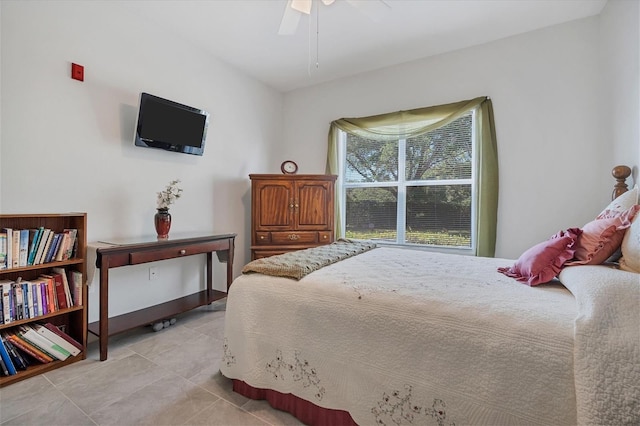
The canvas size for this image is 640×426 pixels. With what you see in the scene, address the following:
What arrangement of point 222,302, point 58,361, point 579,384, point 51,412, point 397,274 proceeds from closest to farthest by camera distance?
point 579,384, point 51,412, point 397,274, point 58,361, point 222,302

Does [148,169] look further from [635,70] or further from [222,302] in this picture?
[635,70]

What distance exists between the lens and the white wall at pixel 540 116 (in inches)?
102

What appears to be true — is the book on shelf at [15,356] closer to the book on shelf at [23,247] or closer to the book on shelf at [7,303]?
the book on shelf at [7,303]

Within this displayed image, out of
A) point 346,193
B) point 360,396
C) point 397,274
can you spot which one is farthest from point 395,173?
point 360,396

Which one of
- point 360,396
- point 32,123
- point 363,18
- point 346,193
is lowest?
point 360,396

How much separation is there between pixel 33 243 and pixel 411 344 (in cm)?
227

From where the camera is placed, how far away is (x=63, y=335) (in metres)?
1.99

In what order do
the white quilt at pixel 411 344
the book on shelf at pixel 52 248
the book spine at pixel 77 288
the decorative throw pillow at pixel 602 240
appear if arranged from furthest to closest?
the book spine at pixel 77 288
the book on shelf at pixel 52 248
the decorative throw pillow at pixel 602 240
the white quilt at pixel 411 344

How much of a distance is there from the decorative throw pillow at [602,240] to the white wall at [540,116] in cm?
115

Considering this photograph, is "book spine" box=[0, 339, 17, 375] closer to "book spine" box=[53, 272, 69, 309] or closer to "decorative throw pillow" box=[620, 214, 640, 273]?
"book spine" box=[53, 272, 69, 309]

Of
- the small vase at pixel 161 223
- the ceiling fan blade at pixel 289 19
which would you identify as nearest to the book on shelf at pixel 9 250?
the small vase at pixel 161 223

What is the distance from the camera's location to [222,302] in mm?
3338

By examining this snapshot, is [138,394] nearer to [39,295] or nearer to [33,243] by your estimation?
[39,295]

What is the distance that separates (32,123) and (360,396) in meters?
2.64
